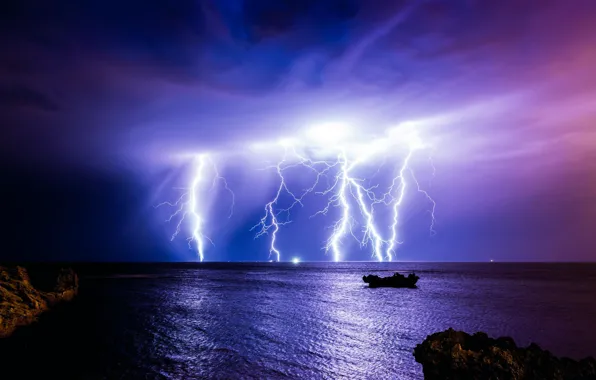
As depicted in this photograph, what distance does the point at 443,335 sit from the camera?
1002 cm

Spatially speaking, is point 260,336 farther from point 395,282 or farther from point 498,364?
point 395,282

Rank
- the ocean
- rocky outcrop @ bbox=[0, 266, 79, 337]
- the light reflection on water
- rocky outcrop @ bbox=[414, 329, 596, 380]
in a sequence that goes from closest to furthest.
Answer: rocky outcrop @ bbox=[414, 329, 596, 380] → the ocean → the light reflection on water → rocky outcrop @ bbox=[0, 266, 79, 337]

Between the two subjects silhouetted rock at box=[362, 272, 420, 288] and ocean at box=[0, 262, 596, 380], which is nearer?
ocean at box=[0, 262, 596, 380]

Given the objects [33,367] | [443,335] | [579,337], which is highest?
[443,335]

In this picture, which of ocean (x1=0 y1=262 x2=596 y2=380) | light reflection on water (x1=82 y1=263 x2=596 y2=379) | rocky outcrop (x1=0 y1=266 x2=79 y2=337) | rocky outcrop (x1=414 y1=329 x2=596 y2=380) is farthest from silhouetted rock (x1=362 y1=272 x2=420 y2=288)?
rocky outcrop (x1=414 y1=329 x2=596 y2=380)

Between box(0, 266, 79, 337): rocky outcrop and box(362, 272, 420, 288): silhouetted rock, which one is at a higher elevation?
box(0, 266, 79, 337): rocky outcrop

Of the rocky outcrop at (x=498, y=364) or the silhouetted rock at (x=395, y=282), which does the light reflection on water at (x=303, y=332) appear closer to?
the rocky outcrop at (x=498, y=364)

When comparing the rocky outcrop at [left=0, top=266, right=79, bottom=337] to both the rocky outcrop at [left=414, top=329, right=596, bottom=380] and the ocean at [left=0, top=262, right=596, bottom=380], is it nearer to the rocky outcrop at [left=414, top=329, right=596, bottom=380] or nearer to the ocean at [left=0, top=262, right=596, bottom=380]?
the ocean at [left=0, top=262, right=596, bottom=380]

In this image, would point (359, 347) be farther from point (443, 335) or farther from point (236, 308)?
point (236, 308)

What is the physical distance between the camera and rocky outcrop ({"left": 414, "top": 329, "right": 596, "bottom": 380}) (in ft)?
28.3

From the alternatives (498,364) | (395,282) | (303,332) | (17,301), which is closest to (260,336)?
(303,332)

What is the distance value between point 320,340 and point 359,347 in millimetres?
2008

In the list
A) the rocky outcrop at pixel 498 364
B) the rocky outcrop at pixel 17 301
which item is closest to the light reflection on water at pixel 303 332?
the rocky outcrop at pixel 498 364

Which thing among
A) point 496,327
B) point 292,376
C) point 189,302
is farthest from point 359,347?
point 189,302
